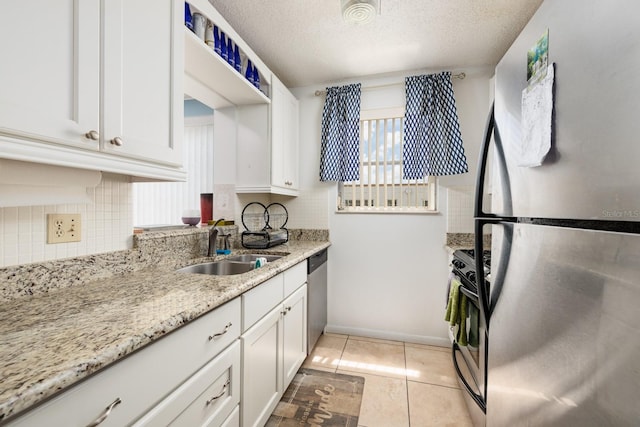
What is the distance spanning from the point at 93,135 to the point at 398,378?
2231 mm

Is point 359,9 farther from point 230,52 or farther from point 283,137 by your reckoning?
point 283,137

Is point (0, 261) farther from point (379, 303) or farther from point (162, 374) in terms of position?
point (379, 303)

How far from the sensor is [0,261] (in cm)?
89

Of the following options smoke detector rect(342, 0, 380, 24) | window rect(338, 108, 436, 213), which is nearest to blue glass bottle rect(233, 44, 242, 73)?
smoke detector rect(342, 0, 380, 24)

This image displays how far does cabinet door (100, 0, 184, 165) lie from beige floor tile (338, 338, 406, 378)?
192 centimetres

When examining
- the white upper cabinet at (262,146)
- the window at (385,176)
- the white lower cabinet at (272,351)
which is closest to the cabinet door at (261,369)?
the white lower cabinet at (272,351)

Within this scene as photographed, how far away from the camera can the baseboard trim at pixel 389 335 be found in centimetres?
242

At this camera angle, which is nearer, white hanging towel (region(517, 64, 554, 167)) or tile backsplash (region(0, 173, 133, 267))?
white hanging towel (region(517, 64, 554, 167))

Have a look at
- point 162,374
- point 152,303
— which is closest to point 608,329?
point 162,374

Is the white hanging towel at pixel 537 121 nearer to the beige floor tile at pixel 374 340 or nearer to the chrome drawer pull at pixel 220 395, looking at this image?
the chrome drawer pull at pixel 220 395

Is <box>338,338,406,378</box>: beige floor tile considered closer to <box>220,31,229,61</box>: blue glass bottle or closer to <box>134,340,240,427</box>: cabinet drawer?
<box>134,340,240,427</box>: cabinet drawer

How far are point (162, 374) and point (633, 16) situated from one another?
122 centimetres

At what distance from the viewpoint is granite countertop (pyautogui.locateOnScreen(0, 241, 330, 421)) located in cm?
49

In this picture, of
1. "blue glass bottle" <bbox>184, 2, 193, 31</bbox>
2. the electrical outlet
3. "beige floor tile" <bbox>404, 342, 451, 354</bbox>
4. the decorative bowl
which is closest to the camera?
the electrical outlet
